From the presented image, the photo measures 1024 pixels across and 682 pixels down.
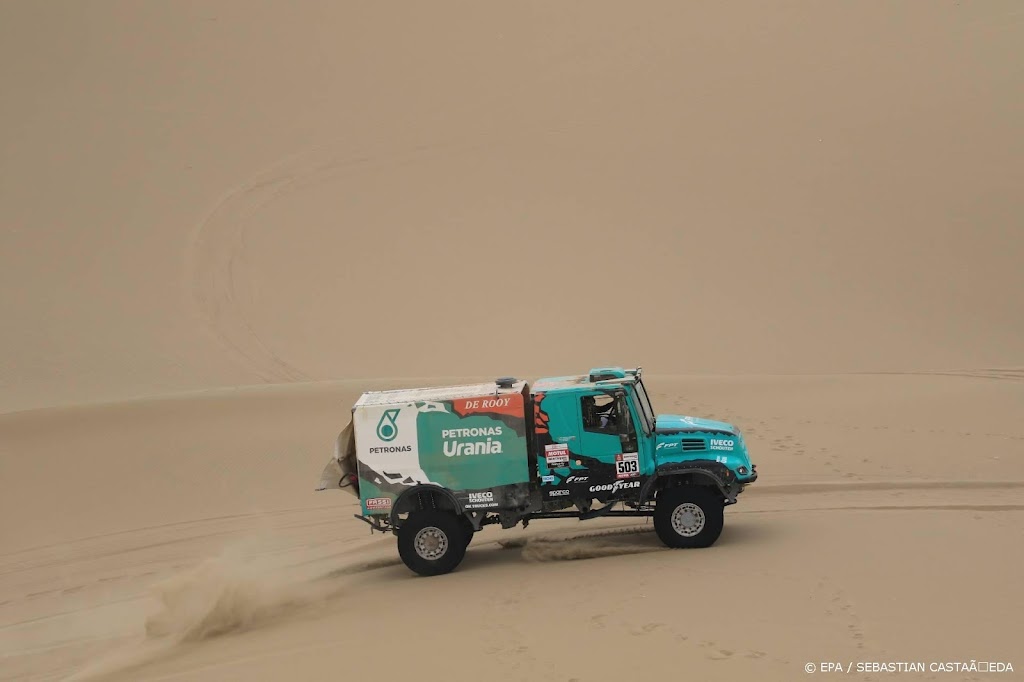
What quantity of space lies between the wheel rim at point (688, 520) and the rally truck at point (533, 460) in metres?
0.01

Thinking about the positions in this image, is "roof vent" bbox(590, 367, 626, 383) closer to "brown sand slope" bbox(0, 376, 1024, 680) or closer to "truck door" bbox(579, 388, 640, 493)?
"truck door" bbox(579, 388, 640, 493)

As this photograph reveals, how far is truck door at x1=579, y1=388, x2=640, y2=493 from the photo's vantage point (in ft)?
35.9

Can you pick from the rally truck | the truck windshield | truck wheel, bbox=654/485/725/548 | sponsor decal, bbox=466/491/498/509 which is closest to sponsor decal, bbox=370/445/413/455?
the rally truck

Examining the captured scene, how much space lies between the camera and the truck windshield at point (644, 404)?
440 inches

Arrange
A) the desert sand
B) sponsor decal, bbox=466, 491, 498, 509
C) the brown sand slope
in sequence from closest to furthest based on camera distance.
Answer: the brown sand slope, the desert sand, sponsor decal, bbox=466, 491, 498, 509

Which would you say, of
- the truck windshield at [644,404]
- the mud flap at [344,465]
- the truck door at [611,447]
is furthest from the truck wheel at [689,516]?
the mud flap at [344,465]

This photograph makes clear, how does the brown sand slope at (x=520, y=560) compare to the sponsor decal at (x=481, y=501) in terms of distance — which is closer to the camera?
the brown sand slope at (x=520, y=560)

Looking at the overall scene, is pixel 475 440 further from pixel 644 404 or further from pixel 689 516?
pixel 689 516

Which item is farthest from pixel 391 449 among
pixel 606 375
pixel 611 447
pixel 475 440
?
pixel 606 375

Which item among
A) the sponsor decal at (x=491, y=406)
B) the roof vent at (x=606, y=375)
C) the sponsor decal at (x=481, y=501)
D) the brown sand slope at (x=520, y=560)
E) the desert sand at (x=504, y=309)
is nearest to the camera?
the brown sand slope at (x=520, y=560)

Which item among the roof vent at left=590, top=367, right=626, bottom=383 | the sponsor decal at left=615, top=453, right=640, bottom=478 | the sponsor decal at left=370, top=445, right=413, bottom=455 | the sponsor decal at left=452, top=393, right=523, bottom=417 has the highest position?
the roof vent at left=590, top=367, right=626, bottom=383

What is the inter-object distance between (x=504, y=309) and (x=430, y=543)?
1170 cm

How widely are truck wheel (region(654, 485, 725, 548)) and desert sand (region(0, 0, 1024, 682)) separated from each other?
0.25 meters

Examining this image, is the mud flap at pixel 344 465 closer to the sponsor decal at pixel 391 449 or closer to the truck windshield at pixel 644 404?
the sponsor decal at pixel 391 449
